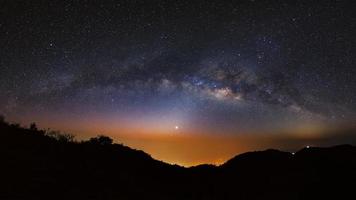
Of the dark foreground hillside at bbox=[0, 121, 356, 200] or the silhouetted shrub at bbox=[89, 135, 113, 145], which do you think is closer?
the dark foreground hillside at bbox=[0, 121, 356, 200]

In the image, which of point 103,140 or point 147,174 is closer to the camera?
point 147,174

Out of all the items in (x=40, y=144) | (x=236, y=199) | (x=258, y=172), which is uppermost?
(x=40, y=144)

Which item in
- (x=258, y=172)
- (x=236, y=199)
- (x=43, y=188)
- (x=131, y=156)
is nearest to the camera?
(x=43, y=188)

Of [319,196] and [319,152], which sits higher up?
[319,152]

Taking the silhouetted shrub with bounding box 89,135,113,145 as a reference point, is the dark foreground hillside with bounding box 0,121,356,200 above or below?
below

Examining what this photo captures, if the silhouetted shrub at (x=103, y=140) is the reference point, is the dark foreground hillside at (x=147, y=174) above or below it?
below

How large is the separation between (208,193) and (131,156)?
850 centimetres

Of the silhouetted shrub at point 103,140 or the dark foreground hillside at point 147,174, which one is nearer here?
the dark foreground hillside at point 147,174

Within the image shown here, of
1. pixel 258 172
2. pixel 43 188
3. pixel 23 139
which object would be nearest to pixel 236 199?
pixel 258 172

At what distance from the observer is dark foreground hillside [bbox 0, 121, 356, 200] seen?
19891mm

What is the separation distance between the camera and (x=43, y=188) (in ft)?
60.9

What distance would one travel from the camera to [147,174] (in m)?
28.9

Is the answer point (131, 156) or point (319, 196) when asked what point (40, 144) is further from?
point (319, 196)

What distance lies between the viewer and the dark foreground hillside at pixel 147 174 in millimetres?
19891
